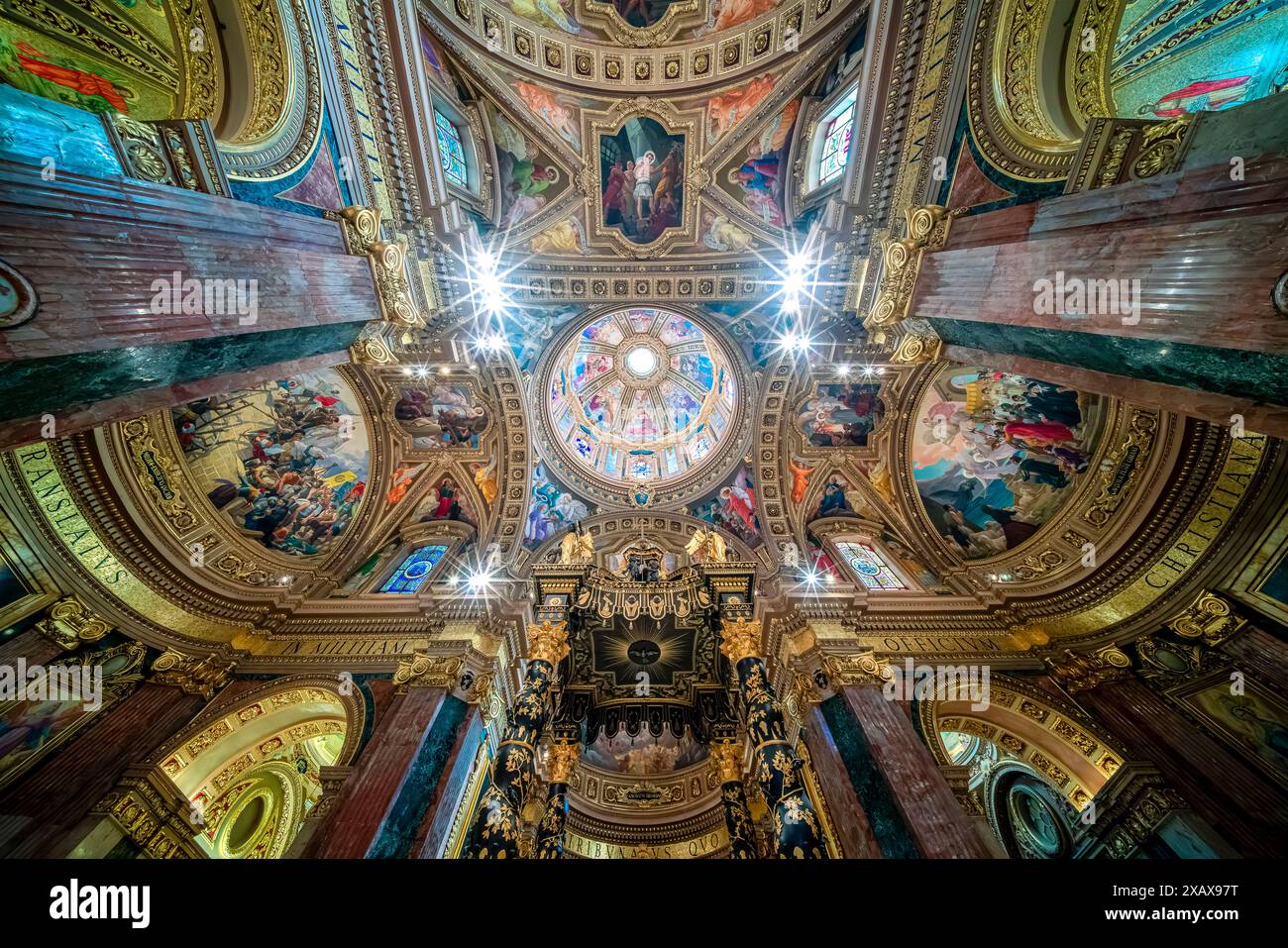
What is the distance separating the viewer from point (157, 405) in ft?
14.4

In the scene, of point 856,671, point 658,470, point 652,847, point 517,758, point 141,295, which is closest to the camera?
point 141,295

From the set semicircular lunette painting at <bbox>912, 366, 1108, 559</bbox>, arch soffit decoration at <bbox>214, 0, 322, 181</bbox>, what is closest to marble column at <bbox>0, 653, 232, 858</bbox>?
arch soffit decoration at <bbox>214, 0, 322, 181</bbox>

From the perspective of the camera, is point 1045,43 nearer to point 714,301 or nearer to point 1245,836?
point 714,301

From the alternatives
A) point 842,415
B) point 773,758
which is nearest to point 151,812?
point 773,758

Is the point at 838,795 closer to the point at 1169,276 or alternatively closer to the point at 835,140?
the point at 1169,276

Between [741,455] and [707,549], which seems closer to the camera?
[707,549]

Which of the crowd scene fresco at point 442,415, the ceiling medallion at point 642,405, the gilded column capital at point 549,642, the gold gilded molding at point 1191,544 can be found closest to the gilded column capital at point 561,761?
the gilded column capital at point 549,642

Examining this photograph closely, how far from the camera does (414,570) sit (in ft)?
38.8

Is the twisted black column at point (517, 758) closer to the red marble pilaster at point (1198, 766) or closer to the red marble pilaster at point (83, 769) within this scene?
the red marble pilaster at point (83, 769)

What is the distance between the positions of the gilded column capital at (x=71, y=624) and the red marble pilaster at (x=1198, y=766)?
16.7m

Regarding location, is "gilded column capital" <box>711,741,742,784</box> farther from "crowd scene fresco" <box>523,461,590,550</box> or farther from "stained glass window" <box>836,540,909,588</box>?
"crowd scene fresco" <box>523,461,590,550</box>

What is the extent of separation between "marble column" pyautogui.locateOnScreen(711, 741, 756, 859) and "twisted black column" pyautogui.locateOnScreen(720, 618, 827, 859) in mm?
1720

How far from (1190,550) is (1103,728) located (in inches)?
141

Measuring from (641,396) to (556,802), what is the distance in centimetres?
1413
